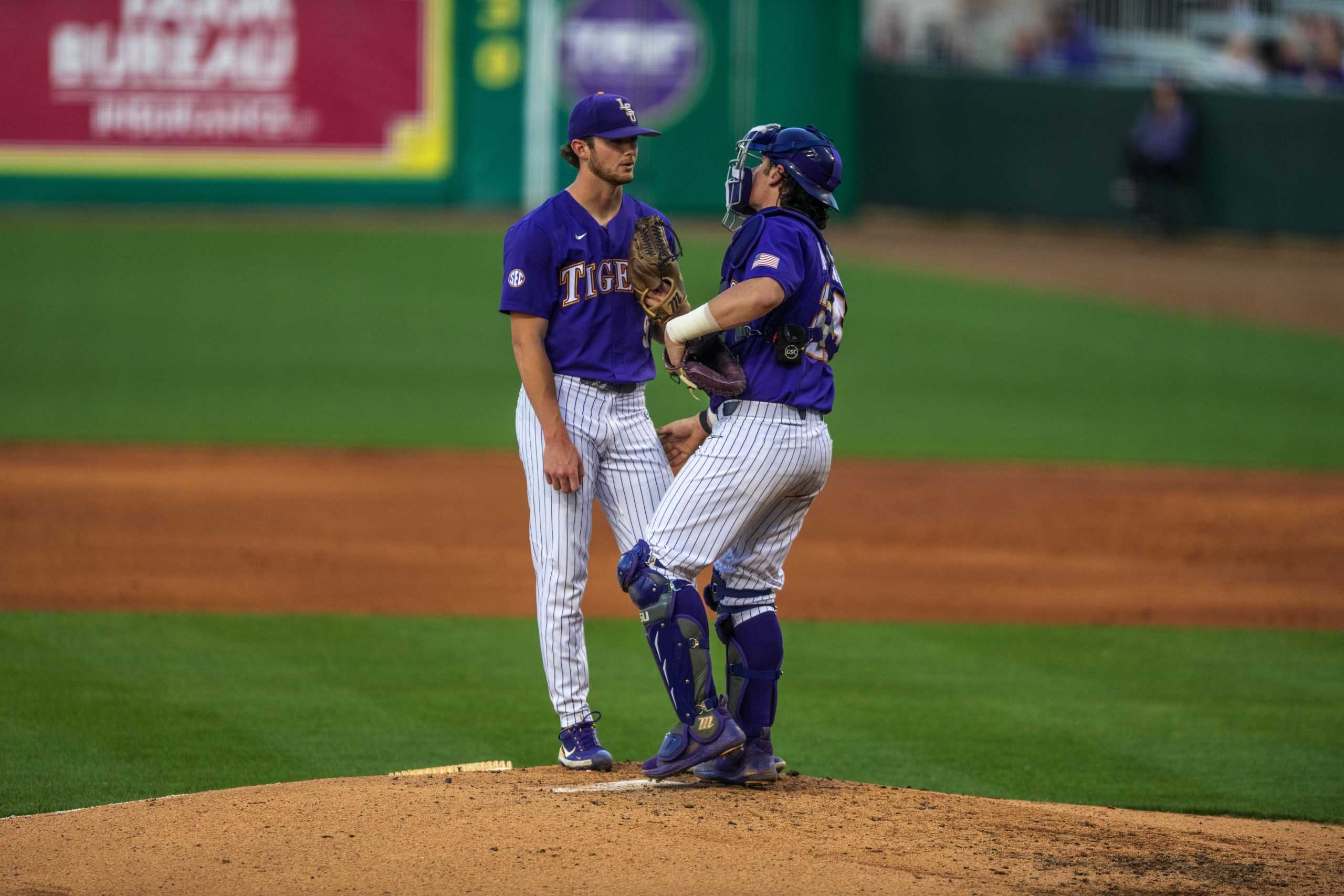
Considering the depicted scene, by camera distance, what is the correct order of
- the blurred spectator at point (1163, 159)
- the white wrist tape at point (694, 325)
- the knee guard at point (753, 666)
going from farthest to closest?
the blurred spectator at point (1163, 159)
the knee guard at point (753, 666)
the white wrist tape at point (694, 325)

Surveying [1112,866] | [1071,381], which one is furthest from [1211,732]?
[1071,381]

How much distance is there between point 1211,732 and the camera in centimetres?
641

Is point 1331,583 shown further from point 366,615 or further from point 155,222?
point 155,222

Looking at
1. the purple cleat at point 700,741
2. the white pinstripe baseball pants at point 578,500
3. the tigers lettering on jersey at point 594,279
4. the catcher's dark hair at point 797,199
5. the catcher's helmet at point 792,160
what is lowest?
the purple cleat at point 700,741

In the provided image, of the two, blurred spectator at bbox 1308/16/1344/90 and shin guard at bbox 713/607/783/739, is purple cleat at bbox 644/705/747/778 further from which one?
blurred spectator at bbox 1308/16/1344/90

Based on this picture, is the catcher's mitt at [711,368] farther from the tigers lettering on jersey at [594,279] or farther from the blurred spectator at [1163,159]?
the blurred spectator at [1163,159]

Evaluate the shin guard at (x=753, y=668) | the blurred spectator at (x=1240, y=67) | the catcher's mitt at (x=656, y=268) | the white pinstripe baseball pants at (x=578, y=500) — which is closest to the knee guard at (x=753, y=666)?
the shin guard at (x=753, y=668)

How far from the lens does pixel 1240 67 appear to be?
22.8 m

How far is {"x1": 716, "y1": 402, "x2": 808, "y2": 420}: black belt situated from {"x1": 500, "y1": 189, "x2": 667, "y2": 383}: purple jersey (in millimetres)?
368

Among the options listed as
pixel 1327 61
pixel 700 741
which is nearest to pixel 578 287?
pixel 700 741

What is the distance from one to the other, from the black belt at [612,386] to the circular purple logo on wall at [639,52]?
789 inches

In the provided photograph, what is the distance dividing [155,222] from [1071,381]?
13.2 meters

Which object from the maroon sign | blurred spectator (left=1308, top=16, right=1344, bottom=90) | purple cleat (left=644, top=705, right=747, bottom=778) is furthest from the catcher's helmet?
the maroon sign

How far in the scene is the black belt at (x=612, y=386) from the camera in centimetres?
531
